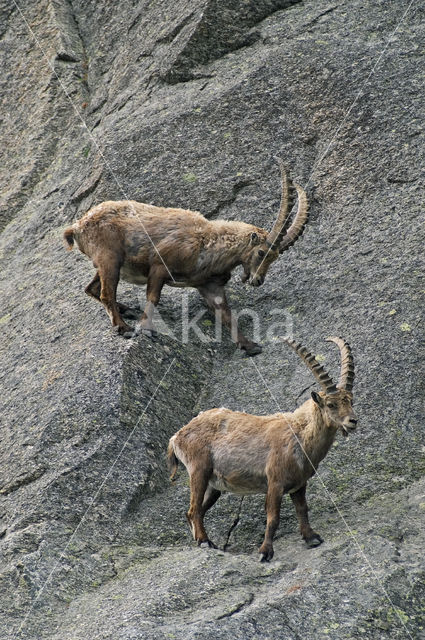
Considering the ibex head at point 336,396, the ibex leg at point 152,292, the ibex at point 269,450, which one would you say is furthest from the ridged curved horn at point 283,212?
the ibex head at point 336,396

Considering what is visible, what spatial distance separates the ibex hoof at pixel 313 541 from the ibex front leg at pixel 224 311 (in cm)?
373

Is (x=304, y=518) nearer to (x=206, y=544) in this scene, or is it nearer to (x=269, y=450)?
(x=269, y=450)

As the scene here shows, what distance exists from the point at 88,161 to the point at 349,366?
Result: 28.9ft

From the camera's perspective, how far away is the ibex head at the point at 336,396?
33.6ft

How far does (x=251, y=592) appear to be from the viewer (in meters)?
9.39

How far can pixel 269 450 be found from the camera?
34.8 ft

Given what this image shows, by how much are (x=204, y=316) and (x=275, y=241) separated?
1.51 meters

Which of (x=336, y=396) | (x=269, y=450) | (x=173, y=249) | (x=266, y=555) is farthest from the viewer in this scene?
(x=173, y=249)

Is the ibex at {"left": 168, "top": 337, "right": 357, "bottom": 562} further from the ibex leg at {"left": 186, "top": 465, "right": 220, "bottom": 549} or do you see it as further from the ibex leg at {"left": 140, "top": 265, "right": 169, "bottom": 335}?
the ibex leg at {"left": 140, "top": 265, "right": 169, "bottom": 335}

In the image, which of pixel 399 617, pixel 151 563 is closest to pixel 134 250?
pixel 151 563

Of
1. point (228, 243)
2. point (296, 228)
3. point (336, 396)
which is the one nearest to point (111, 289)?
point (228, 243)

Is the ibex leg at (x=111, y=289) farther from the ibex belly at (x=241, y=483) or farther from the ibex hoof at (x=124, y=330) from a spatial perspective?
the ibex belly at (x=241, y=483)

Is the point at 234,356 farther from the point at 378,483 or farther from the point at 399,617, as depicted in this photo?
the point at 399,617

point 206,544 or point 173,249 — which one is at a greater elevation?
point 173,249
